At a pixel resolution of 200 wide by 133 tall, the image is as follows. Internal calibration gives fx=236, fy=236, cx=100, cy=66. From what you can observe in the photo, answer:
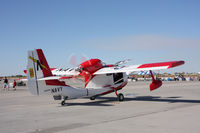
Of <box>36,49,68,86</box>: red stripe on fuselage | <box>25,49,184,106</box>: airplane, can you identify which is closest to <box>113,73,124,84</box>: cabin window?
<box>25,49,184,106</box>: airplane

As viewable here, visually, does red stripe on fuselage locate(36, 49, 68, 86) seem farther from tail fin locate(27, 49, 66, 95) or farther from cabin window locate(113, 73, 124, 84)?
cabin window locate(113, 73, 124, 84)

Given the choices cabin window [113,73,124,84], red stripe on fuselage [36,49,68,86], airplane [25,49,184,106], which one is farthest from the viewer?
cabin window [113,73,124,84]

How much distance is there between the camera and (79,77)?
18.4 m

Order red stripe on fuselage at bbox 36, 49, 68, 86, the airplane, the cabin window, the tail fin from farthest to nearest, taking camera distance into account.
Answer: the cabin window, red stripe on fuselage at bbox 36, 49, 68, 86, the airplane, the tail fin

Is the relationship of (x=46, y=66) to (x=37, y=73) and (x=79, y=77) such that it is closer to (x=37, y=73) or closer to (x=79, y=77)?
(x=37, y=73)

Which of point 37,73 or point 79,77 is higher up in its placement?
point 37,73

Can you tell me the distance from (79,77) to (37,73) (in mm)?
3853

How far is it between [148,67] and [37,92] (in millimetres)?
7584

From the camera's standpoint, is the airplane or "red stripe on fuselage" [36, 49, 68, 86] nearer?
the airplane

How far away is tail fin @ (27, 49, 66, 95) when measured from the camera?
15.2m

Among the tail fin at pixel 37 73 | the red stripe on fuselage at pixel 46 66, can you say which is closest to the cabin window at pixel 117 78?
the red stripe on fuselage at pixel 46 66

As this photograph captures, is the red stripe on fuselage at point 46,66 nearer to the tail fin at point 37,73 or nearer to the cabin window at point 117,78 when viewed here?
the tail fin at point 37,73

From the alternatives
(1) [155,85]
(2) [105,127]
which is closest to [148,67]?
(1) [155,85]

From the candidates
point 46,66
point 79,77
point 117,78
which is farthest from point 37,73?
point 117,78
